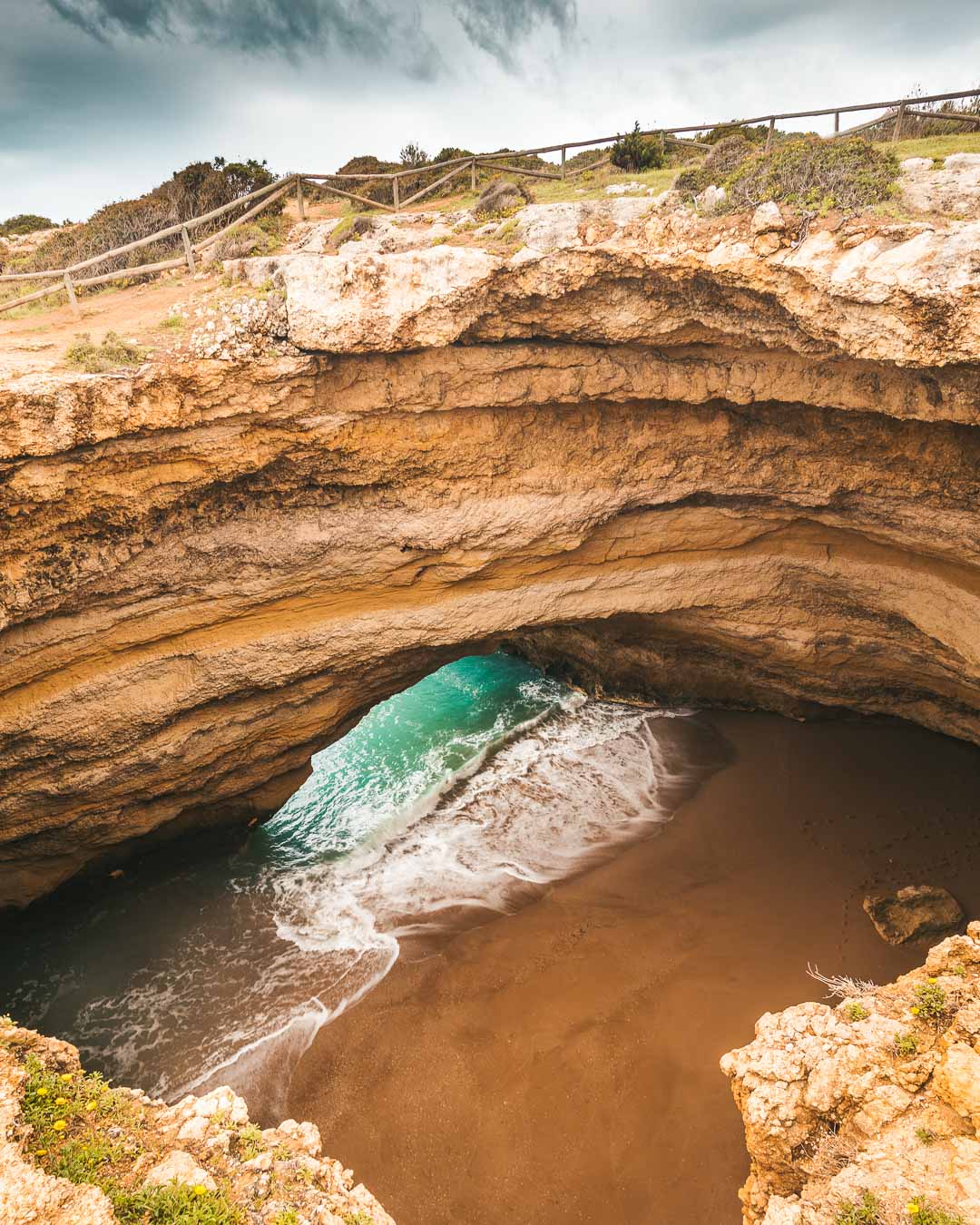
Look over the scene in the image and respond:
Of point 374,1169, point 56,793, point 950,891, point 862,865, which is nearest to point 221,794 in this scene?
point 56,793

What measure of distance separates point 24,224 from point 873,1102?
69.0 ft

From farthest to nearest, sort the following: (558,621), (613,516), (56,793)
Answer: (558,621)
(613,516)
(56,793)

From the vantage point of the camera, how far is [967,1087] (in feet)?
10.7

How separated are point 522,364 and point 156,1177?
686 centimetres

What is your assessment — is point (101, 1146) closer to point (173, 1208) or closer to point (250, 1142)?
point (173, 1208)

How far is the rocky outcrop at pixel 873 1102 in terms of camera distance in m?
3.10

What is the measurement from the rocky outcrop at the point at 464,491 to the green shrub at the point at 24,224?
12.5 m

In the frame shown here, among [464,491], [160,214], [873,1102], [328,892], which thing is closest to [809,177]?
[464,491]

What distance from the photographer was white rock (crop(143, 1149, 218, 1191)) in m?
2.94

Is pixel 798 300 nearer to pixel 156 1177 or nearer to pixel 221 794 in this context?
pixel 156 1177

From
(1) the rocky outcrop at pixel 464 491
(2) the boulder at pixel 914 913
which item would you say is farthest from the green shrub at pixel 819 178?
(2) the boulder at pixel 914 913

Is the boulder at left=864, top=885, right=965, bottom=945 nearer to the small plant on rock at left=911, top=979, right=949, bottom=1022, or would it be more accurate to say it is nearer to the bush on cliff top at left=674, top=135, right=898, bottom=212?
the small plant on rock at left=911, top=979, right=949, bottom=1022

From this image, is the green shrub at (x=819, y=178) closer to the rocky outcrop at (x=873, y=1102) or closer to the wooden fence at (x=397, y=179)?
the wooden fence at (x=397, y=179)

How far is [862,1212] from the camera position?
3057 millimetres
